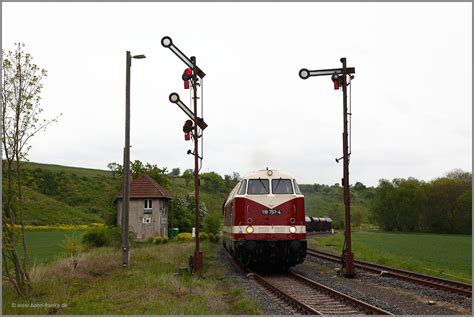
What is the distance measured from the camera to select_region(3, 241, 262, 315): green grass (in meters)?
9.49

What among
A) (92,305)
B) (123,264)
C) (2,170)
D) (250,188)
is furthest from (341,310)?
(123,264)

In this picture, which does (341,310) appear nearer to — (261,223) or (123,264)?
(261,223)

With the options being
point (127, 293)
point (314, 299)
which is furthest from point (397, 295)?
point (127, 293)

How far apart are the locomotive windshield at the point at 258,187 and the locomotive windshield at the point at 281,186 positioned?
0.23 meters

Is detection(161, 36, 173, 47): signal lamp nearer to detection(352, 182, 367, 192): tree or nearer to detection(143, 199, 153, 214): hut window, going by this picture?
detection(143, 199, 153, 214): hut window

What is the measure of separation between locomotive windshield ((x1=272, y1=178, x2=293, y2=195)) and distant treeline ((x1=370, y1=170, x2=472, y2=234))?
70089mm

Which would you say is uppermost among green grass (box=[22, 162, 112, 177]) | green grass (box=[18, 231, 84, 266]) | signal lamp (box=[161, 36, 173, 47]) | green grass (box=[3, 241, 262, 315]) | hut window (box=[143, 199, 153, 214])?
green grass (box=[22, 162, 112, 177])

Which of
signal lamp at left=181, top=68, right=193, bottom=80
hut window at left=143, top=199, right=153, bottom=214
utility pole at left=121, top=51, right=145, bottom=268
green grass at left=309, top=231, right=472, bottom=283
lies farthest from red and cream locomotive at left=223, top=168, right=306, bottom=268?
hut window at left=143, top=199, right=153, bottom=214

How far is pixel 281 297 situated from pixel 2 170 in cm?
684

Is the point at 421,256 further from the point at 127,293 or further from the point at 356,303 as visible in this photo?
the point at 127,293

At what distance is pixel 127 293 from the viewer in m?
11.3

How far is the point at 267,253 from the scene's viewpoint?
15750mm

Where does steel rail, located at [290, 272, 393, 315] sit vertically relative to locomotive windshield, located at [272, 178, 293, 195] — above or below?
below

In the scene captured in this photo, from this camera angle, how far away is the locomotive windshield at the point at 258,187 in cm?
1611
